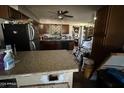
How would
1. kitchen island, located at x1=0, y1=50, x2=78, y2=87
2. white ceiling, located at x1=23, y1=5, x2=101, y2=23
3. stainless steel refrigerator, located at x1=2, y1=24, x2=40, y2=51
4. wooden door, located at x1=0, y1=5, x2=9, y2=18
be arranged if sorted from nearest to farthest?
1. kitchen island, located at x1=0, y1=50, x2=78, y2=87
2. wooden door, located at x1=0, y1=5, x2=9, y2=18
3. stainless steel refrigerator, located at x1=2, y1=24, x2=40, y2=51
4. white ceiling, located at x1=23, y1=5, x2=101, y2=23

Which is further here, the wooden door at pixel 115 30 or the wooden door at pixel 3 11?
the wooden door at pixel 115 30

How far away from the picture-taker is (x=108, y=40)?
2287 millimetres

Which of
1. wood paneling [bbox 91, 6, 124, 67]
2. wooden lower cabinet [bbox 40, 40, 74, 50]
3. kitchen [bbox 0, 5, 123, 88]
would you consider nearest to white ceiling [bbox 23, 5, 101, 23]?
kitchen [bbox 0, 5, 123, 88]

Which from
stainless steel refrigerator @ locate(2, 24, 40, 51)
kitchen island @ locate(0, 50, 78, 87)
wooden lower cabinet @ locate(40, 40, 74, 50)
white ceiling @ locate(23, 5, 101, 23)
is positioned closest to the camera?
kitchen island @ locate(0, 50, 78, 87)

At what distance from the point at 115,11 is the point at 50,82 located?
1.79 meters

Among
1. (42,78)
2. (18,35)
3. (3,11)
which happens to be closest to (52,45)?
(18,35)

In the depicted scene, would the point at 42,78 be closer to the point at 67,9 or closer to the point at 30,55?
the point at 30,55

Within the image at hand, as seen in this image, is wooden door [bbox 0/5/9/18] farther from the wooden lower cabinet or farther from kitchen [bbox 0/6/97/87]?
the wooden lower cabinet

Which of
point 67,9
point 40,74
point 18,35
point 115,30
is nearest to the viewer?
point 40,74

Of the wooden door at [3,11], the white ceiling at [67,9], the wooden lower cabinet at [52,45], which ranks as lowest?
the wooden lower cabinet at [52,45]

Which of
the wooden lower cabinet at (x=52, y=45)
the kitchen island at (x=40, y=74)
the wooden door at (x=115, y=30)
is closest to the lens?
the kitchen island at (x=40, y=74)

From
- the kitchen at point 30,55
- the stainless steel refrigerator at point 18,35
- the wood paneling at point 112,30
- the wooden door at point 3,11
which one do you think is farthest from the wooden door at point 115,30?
the wooden door at point 3,11

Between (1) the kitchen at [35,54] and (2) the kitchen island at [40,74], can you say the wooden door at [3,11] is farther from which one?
(2) the kitchen island at [40,74]

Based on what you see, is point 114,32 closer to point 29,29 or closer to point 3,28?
point 29,29
